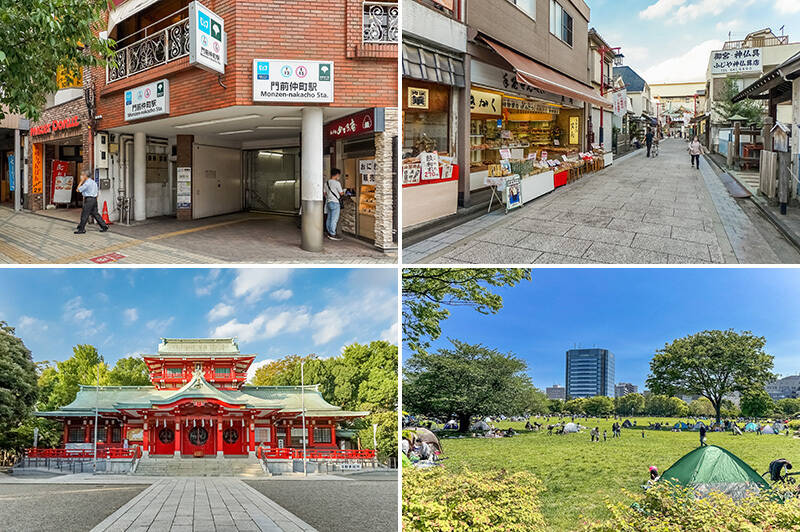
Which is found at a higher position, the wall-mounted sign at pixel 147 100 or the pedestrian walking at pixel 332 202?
the wall-mounted sign at pixel 147 100

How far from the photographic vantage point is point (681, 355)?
5.59m

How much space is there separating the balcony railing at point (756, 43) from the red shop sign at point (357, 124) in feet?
25.8

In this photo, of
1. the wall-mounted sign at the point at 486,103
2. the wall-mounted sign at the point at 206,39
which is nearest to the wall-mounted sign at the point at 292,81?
the wall-mounted sign at the point at 206,39

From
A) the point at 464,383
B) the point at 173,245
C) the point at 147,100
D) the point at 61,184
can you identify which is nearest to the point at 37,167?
the point at 61,184

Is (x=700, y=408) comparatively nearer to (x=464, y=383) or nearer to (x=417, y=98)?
(x=464, y=383)

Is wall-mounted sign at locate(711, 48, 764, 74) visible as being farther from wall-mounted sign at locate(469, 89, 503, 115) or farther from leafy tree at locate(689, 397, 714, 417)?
leafy tree at locate(689, 397, 714, 417)

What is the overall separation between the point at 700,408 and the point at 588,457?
1394mm

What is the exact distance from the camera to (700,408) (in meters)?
5.80

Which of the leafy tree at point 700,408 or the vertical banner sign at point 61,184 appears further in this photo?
the vertical banner sign at point 61,184

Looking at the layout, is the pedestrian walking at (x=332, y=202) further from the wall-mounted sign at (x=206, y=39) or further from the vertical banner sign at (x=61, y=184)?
the vertical banner sign at (x=61, y=184)

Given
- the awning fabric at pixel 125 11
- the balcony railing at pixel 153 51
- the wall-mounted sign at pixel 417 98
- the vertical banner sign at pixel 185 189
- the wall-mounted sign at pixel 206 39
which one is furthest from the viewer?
the vertical banner sign at pixel 185 189

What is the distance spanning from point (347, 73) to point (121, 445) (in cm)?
758

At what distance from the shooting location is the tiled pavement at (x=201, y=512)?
221 inches

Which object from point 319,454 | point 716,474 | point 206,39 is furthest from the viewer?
point 319,454
